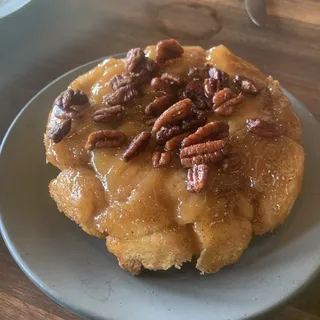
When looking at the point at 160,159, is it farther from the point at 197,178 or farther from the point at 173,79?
the point at 173,79

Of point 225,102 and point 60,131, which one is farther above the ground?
point 60,131

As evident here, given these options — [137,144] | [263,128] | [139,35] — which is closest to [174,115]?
[137,144]

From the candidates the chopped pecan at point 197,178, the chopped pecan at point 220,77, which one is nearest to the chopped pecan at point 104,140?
the chopped pecan at point 197,178

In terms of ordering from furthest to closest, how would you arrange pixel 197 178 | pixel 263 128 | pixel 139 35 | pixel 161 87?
pixel 139 35
pixel 161 87
pixel 263 128
pixel 197 178

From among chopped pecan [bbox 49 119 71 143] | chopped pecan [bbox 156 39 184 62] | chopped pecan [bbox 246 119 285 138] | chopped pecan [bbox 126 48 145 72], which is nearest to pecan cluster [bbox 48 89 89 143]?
chopped pecan [bbox 49 119 71 143]

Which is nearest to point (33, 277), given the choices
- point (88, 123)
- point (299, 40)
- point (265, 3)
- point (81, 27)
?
point (88, 123)

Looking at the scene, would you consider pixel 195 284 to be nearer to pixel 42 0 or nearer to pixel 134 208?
pixel 134 208

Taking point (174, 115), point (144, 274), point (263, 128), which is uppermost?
point (174, 115)
